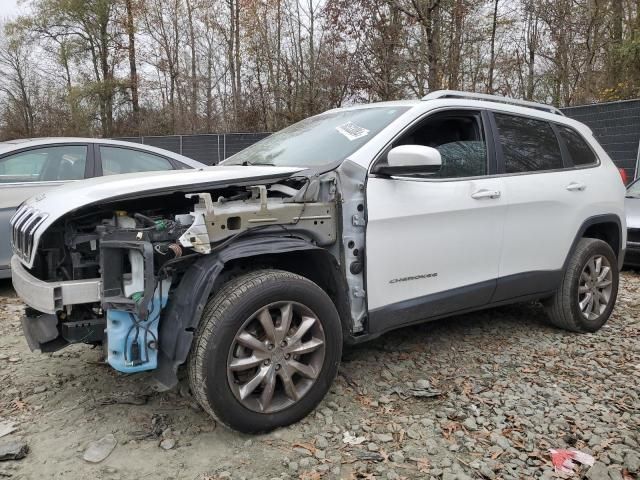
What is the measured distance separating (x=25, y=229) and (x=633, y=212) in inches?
282

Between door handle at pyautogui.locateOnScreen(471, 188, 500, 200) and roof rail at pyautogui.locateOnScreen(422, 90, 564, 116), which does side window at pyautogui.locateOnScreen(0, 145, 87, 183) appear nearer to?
roof rail at pyautogui.locateOnScreen(422, 90, 564, 116)

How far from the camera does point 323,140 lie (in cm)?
351

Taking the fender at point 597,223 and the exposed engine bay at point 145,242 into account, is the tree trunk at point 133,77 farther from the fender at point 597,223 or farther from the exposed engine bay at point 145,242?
the exposed engine bay at point 145,242

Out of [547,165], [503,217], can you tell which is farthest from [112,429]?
[547,165]

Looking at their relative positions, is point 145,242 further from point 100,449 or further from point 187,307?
point 100,449

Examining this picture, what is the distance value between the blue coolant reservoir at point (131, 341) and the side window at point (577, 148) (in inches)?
138

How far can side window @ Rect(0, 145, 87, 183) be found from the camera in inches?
203

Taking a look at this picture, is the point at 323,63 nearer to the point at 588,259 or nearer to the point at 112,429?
Result: the point at 588,259

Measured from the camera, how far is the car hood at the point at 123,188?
2508 millimetres

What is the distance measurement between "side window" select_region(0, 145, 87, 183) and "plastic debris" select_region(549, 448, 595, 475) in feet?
16.4

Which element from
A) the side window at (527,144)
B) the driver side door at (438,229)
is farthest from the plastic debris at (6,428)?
the side window at (527,144)

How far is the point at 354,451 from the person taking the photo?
2.60m

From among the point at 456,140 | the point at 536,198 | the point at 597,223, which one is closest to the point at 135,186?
the point at 456,140

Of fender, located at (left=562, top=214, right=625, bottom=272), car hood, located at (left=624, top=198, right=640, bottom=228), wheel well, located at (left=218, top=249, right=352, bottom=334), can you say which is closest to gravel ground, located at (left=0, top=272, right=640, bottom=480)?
wheel well, located at (left=218, top=249, right=352, bottom=334)
